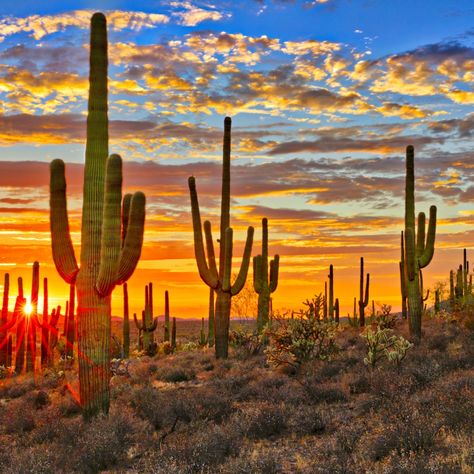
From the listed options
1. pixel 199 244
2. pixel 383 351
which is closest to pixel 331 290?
pixel 199 244

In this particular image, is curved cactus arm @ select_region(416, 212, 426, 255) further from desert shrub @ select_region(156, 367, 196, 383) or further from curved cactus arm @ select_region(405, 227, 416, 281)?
desert shrub @ select_region(156, 367, 196, 383)

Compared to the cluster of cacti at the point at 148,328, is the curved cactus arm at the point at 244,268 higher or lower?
higher

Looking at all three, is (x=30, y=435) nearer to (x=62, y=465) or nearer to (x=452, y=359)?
(x=62, y=465)

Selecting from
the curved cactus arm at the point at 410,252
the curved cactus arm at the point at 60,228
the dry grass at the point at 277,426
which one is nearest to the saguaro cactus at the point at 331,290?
the curved cactus arm at the point at 410,252

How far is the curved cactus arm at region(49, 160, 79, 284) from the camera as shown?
13594 millimetres

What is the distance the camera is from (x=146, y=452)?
406 inches

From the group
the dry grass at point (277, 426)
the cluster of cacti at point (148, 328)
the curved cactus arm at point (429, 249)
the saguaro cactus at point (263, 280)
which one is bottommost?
the cluster of cacti at point (148, 328)

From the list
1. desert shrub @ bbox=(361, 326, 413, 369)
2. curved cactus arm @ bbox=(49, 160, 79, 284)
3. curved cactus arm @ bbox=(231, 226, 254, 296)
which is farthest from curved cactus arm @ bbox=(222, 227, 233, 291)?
curved cactus arm @ bbox=(49, 160, 79, 284)

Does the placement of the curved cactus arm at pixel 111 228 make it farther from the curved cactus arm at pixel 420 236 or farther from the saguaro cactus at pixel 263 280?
the curved cactus arm at pixel 420 236

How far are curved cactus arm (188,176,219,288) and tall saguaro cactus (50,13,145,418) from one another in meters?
8.73

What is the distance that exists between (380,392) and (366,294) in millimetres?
28947

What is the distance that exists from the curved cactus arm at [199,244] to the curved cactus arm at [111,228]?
9.46 meters

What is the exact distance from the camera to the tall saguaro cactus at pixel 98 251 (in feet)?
40.8

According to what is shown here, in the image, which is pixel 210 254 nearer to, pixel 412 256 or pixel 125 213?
pixel 125 213
